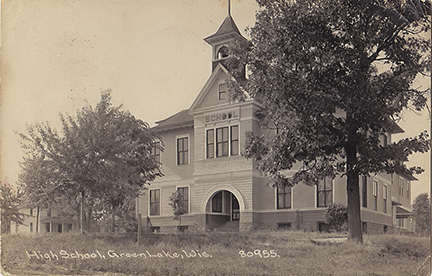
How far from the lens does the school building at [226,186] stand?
998cm

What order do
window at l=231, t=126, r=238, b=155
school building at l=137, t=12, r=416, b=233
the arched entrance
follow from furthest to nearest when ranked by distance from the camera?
1. window at l=231, t=126, r=238, b=155
2. the arched entrance
3. school building at l=137, t=12, r=416, b=233

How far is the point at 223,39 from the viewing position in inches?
424

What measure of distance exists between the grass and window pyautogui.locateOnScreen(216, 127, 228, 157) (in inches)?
64.5

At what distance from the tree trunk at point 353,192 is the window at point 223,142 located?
2.22m

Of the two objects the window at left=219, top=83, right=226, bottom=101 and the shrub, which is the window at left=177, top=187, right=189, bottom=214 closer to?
the window at left=219, top=83, right=226, bottom=101

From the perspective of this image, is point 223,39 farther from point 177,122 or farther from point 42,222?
point 42,222

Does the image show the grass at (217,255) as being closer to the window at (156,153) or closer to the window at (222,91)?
the window at (156,153)

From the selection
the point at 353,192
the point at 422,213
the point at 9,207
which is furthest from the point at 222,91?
the point at 9,207

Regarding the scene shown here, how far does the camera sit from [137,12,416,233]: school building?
393 inches

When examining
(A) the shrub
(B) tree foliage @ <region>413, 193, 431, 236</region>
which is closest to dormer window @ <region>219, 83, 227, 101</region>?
(A) the shrub

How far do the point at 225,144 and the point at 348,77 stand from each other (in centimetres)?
277

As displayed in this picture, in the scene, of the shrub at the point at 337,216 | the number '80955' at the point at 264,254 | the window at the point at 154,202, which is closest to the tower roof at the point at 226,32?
the window at the point at 154,202

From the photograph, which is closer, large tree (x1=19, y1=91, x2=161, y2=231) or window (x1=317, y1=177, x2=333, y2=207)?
window (x1=317, y1=177, x2=333, y2=207)

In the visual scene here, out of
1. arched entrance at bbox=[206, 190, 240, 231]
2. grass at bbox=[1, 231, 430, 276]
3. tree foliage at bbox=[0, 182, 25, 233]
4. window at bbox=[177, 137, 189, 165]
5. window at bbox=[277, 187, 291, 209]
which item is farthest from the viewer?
tree foliage at bbox=[0, 182, 25, 233]
